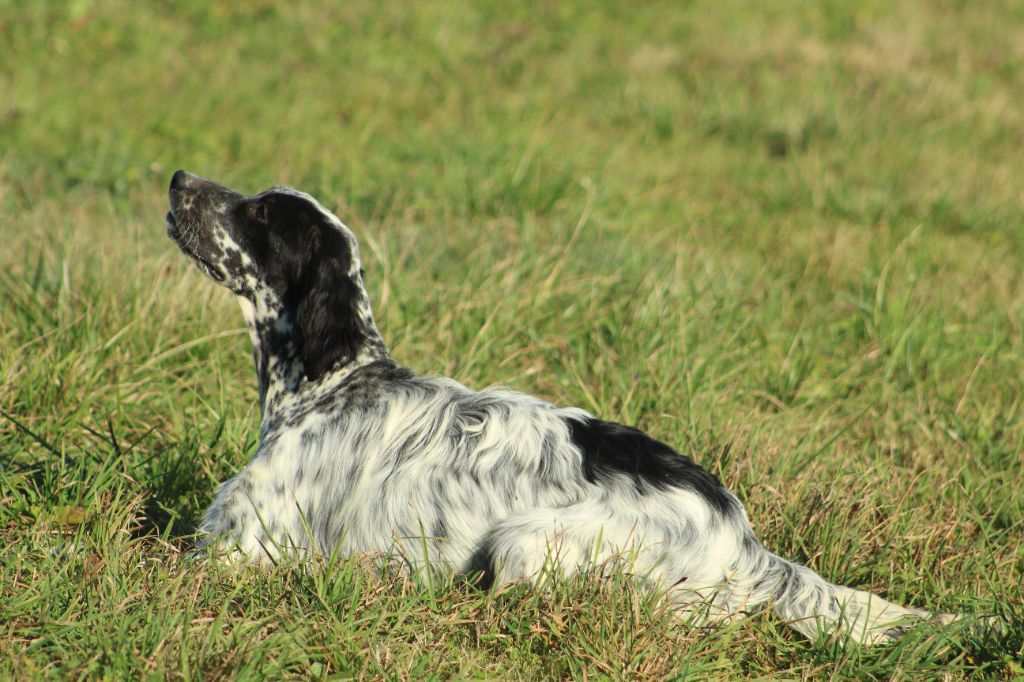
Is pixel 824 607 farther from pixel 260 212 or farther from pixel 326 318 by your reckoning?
pixel 260 212

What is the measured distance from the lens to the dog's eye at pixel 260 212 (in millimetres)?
3869

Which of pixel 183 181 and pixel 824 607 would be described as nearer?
pixel 824 607

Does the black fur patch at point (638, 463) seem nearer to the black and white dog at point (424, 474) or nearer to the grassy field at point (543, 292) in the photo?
the black and white dog at point (424, 474)

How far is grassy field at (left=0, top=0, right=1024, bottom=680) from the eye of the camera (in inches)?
127

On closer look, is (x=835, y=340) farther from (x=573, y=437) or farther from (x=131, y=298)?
(x=131, y=298)

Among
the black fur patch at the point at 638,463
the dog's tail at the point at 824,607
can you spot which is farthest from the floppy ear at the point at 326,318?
the dog's tail at the point at 824,607

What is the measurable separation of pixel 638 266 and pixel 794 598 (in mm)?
2877

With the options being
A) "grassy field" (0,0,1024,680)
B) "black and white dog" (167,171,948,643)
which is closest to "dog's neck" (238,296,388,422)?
"black and white dog" (167,171,948,643)

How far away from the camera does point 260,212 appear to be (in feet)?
12.8

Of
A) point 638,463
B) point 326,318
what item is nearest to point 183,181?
point 326,318

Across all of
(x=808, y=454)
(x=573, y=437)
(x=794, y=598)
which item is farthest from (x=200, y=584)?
(x=808, y=454)

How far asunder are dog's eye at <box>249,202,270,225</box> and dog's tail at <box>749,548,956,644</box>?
204 cm

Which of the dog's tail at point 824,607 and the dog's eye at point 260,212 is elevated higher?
the dog's eye at point 260,212

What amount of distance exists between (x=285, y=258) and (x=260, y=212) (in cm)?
22
